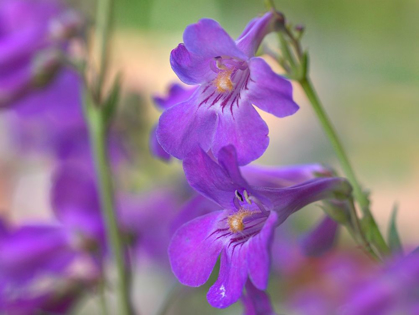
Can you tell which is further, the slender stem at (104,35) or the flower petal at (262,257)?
the slender stem at (104,35)

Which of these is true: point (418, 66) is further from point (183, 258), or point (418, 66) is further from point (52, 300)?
point (183, 258)

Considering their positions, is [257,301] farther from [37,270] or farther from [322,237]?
[37,270]

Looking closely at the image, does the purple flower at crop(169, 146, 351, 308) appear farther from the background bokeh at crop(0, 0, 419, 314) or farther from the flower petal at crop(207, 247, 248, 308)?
the background bokeh at crop(0, 0, 419, 314)

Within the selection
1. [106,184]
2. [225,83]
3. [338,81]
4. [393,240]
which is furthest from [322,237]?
[338,81]

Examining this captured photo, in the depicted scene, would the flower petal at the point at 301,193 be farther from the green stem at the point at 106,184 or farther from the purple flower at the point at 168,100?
the green stem at the point at 106,184

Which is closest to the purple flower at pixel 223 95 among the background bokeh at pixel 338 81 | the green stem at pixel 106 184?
the green stem at pixel 106 184

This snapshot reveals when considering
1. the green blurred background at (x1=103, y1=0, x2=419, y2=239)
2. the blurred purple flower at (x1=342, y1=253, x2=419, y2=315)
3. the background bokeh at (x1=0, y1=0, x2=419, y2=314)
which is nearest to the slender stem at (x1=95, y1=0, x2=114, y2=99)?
the blurred purple flower at (x1=342, y1=253, x2=419, y2=315)
